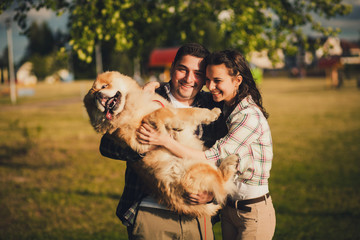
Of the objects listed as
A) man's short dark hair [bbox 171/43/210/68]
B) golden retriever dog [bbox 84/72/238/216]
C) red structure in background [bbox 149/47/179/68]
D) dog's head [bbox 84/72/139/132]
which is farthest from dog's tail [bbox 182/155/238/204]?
red structure in background [bbox 149/47/179/68]

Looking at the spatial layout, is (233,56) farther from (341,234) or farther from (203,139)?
(341,234)

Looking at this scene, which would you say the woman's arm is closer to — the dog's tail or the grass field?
the dog's tail

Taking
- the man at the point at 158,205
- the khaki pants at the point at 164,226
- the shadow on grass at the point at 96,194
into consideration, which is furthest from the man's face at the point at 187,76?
the shadow on grass at the point at 96,194

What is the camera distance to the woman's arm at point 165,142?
2.53m

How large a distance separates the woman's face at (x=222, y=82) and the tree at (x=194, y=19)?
2.69 metres

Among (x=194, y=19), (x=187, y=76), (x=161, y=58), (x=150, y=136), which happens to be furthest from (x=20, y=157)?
(x=161, y=58)

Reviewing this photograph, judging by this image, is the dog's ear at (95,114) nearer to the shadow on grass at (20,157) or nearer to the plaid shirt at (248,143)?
the plaid shirt at (248,143)

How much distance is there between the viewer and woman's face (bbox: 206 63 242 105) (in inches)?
106

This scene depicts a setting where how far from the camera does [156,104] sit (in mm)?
3145

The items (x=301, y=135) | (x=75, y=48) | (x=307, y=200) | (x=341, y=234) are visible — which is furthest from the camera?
(x=301, y=135)

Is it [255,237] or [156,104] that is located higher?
[156,104]

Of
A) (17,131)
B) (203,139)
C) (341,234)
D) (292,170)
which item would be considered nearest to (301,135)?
(292,170)

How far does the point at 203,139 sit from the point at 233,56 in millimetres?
962

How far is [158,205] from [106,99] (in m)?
1.18
